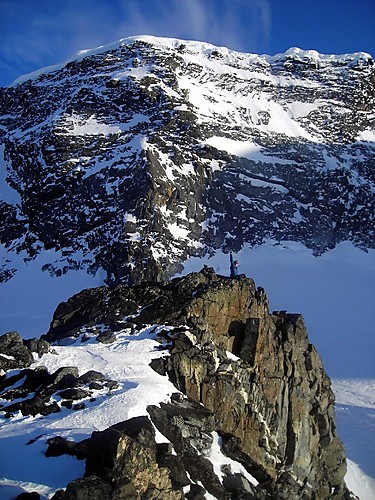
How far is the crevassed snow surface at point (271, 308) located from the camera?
11.3 m

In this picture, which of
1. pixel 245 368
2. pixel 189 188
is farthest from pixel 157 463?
pixel 189 188

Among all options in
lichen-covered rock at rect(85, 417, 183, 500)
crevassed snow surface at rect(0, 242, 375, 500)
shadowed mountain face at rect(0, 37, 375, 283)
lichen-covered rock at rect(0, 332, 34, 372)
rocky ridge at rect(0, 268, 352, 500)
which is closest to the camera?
lichen-covered rock at rect(85, 417, 183, 500)

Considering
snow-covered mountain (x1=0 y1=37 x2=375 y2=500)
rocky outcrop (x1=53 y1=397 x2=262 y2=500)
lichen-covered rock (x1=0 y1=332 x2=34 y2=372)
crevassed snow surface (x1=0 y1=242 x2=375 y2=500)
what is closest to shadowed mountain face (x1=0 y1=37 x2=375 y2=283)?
snow-covered mountain (x1=0 y1=37 x2=375 y2=500)

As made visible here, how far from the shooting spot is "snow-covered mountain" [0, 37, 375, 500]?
7331 centimetres

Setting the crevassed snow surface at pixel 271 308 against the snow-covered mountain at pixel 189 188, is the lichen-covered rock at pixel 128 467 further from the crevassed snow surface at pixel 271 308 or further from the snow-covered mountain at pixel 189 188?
the snow-covered mountain at pixel 189 188

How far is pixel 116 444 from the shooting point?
950cm

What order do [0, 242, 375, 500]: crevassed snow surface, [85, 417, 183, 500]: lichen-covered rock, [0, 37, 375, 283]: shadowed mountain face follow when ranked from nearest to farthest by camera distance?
[85, 417, 183, 500]: lichen-covered rock, [0, 242, 375, 500]: crevassed snow surface, [0, 37, 375, 283]: shadowed mountain face

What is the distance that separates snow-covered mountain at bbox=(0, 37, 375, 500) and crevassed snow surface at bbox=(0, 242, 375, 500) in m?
0.33

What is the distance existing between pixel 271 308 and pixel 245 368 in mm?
49978

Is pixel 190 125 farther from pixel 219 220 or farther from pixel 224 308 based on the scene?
pixel 224 308

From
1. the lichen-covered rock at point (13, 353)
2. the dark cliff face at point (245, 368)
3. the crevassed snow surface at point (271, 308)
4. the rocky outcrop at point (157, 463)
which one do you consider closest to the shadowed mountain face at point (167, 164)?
the crevassed snow surface at point (271, 308)

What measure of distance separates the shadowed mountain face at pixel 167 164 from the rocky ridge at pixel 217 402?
45963mm

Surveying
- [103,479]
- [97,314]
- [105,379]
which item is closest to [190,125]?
[97,314]

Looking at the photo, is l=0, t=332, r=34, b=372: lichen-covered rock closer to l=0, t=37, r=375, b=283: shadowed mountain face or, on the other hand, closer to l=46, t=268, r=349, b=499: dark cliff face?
l=46, t=268, r=349, b=499: dark cliff face
